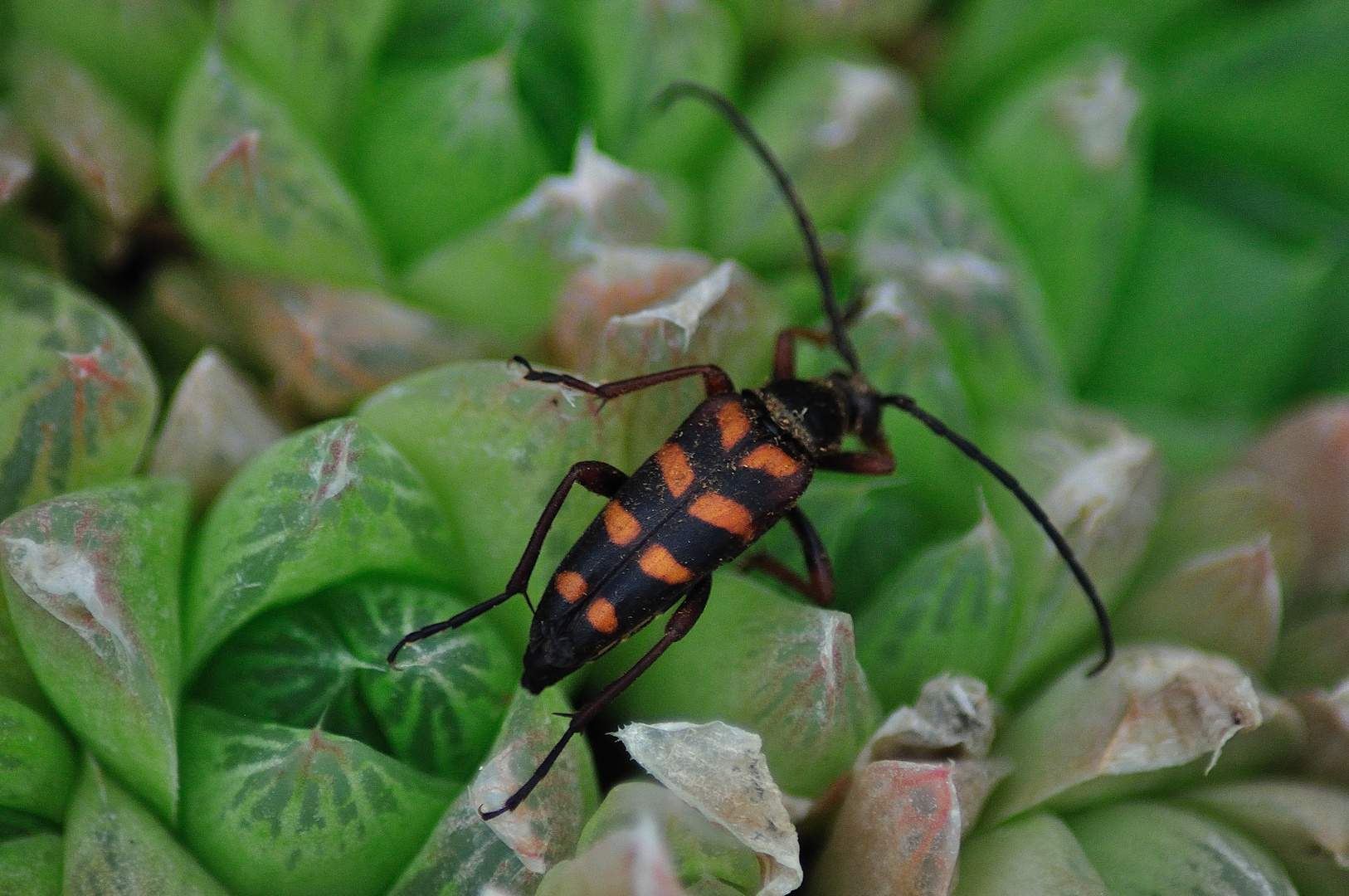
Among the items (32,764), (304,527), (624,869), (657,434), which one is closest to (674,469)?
(657,434)

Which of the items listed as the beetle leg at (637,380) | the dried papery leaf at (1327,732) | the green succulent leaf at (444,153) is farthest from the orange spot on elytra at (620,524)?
the dried papery leaf at (1327,732)

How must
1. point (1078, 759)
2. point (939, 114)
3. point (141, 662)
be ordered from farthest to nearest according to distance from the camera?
1. point (939, 114)
2. point (1078, 759)
3. point (141, 662)

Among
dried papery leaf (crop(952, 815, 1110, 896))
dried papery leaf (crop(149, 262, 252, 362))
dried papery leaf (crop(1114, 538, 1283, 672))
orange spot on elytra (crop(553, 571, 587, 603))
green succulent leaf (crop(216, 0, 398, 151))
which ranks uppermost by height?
green succulent leaf (crop(216, 0, 398, 151))

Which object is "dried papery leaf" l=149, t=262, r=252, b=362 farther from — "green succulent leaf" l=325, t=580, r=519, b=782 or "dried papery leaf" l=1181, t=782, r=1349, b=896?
"dried papery leaf" l=1181, t=782, r=1349, b=896

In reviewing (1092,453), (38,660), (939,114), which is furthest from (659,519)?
(939,114)

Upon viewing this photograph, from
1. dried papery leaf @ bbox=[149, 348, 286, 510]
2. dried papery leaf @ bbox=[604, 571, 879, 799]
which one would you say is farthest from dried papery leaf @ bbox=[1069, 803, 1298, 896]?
dried papery leaf @ bbox=[149, 348, 286, 510]

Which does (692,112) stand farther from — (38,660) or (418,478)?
(38,660)

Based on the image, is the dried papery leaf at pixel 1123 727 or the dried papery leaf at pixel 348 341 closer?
the dried papery leaf at pixel 1123 727

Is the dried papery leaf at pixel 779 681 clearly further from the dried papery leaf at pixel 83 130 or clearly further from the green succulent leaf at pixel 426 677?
the dried papery leaf at pixel 83 130
